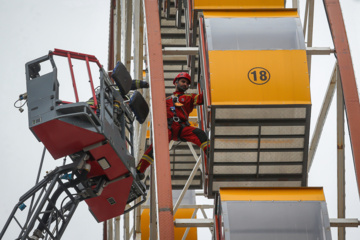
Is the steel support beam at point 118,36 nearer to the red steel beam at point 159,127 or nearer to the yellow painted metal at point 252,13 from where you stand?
the yellow painted metal at point 252,13

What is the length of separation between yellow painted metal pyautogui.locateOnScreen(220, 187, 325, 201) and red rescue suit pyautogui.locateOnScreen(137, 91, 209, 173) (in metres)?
2.72

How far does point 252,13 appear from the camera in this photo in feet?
67.8

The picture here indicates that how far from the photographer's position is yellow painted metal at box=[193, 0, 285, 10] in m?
23.0

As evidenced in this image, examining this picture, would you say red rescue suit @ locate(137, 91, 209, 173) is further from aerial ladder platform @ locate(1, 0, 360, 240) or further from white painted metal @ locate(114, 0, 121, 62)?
white painted metal @ locate(114, 0, 121, 62)

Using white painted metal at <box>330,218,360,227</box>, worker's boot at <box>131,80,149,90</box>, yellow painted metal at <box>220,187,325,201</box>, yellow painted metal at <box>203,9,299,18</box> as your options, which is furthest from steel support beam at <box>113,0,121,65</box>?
white painted metal at <box>330,218,360,227</box>

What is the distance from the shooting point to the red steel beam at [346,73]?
61.5ft

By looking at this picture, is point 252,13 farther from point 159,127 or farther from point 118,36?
point 118,36

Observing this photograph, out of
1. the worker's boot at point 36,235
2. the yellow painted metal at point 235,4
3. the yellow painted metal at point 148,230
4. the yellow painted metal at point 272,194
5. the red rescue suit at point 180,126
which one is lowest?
the yellow painted metal at point 148,230

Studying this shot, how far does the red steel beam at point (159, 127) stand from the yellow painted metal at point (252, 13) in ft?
5.96

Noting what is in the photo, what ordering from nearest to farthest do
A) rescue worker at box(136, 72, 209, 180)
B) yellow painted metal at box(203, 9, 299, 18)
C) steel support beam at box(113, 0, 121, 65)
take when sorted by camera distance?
1. rescue worker at box(136, 72, 209, 180)
2. yellow painted metal at box(203, 9, 299, 18)
3. steel support beam at box(113, 0, 121, 65)

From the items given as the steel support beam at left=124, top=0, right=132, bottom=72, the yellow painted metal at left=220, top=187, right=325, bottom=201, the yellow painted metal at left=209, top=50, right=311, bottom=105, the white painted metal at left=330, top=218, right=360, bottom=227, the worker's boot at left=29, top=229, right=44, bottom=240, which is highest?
the steel support beam at left=124, top=0, right=132, bottom=72

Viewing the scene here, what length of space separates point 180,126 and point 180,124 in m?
0.07

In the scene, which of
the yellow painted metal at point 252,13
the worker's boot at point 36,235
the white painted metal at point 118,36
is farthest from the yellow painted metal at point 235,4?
the worker's boot at point 36,235

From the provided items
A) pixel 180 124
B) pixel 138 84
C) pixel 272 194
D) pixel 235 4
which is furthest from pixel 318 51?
pixel 272 194
